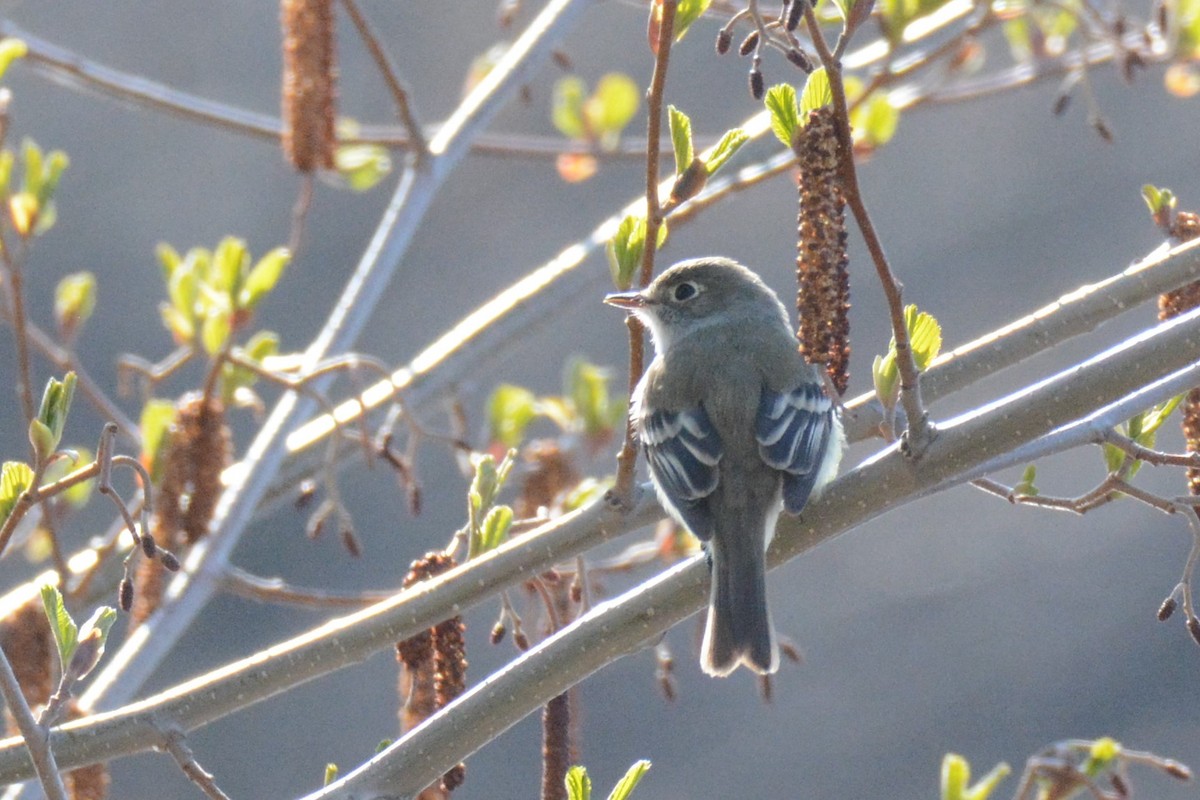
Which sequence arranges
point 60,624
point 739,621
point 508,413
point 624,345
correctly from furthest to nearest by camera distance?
point 624,345 < point 508,413 < point 739,621 < point 60,624

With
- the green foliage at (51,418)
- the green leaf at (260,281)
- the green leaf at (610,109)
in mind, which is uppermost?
the green foliage at (51,418)

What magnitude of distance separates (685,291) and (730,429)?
0.69 m

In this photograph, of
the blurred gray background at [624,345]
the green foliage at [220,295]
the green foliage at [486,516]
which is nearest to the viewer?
the green foliage at [486,516]

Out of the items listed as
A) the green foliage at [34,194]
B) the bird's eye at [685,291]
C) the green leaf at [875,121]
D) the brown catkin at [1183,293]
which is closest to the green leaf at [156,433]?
the green foliage at [34,194]

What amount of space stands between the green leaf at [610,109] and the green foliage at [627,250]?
2.06 metres

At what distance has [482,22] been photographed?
Answer: 8.88m

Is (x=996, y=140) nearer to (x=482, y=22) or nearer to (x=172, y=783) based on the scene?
(x=482, y=22)

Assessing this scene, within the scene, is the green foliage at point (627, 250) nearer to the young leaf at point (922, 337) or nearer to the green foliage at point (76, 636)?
the young leaf at point (922, 337)

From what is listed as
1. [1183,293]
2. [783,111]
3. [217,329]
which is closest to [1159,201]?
[1183,293]

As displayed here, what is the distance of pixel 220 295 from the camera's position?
3.09 m

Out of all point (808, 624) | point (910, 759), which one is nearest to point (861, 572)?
point (808, 624)

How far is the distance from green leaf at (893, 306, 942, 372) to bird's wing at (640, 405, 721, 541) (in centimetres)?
61

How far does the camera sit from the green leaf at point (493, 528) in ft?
7.88

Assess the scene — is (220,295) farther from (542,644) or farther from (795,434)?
(542,644)
